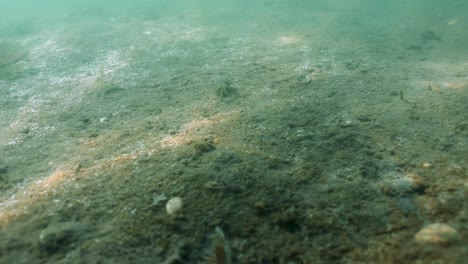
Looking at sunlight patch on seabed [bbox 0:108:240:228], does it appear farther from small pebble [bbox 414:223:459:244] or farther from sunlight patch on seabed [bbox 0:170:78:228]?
small pebble [bbox 414:223:459:244]

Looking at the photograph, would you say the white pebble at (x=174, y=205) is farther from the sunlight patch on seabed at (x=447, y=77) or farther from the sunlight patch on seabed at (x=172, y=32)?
the sunlight patch on seabed at (x=172, y=32)

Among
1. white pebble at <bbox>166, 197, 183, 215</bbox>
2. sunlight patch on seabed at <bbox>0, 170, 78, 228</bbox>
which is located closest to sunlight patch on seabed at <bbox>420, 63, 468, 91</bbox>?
white pebble at <bbox>166, 197, 183, 215</bbox>

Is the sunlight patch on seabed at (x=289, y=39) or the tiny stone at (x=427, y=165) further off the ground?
the sunlight patch on seabed at (x=289, y=39)

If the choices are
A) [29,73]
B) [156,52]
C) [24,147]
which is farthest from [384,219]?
[29,73]

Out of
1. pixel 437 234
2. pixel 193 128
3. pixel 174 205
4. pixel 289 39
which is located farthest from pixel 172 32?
pixel 437 234

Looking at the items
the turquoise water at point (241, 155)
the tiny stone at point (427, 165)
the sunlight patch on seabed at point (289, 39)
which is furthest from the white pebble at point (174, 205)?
the sunlight patch on seabed at point (289, 39)

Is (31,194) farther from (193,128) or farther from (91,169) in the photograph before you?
(193,128)

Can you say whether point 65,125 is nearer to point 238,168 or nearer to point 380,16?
point 238,168
